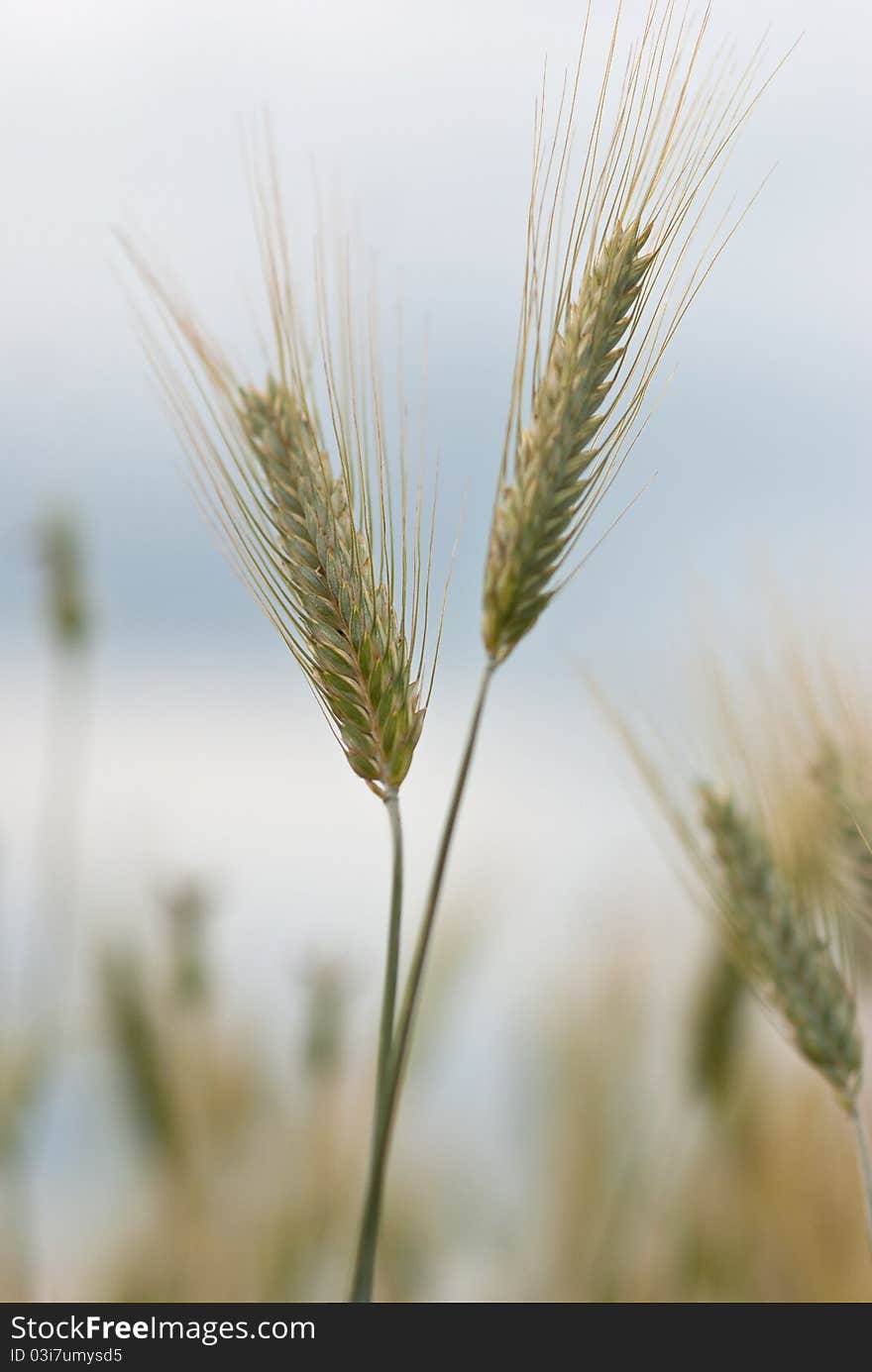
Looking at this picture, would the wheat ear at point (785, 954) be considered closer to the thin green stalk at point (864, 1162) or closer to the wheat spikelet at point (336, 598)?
the thin green stalk at point (864, 1162)

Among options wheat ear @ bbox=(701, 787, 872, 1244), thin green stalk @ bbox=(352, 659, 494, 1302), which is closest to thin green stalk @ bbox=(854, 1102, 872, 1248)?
wheat ear @ bbox=(701, 787, 872, 1244)

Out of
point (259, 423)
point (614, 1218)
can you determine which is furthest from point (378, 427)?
point (614, 1218)

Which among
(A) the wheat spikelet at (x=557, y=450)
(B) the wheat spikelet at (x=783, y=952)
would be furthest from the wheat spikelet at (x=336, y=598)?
(B) the wheat spikelet at (x=783, y=952)

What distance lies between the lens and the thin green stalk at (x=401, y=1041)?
2.02 feet

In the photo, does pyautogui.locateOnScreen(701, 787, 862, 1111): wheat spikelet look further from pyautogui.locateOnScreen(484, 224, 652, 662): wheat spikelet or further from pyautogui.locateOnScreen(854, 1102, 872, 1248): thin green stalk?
pyautogui.locateOnScreen(484, 224, 652, 662): wheat spikelet

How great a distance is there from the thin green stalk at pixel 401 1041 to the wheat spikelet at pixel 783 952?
0.36 metres

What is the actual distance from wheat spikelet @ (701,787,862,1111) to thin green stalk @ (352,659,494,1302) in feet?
1.20

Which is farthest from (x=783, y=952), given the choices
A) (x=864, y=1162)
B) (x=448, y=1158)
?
(x=448, y=1158)

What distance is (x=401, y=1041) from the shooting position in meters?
0.61

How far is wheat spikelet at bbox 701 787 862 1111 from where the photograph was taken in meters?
0.88

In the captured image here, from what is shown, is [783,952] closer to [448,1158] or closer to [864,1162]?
[864,1162]

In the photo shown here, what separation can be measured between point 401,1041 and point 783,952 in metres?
0.41

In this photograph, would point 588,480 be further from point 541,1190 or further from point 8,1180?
point 541,1190
